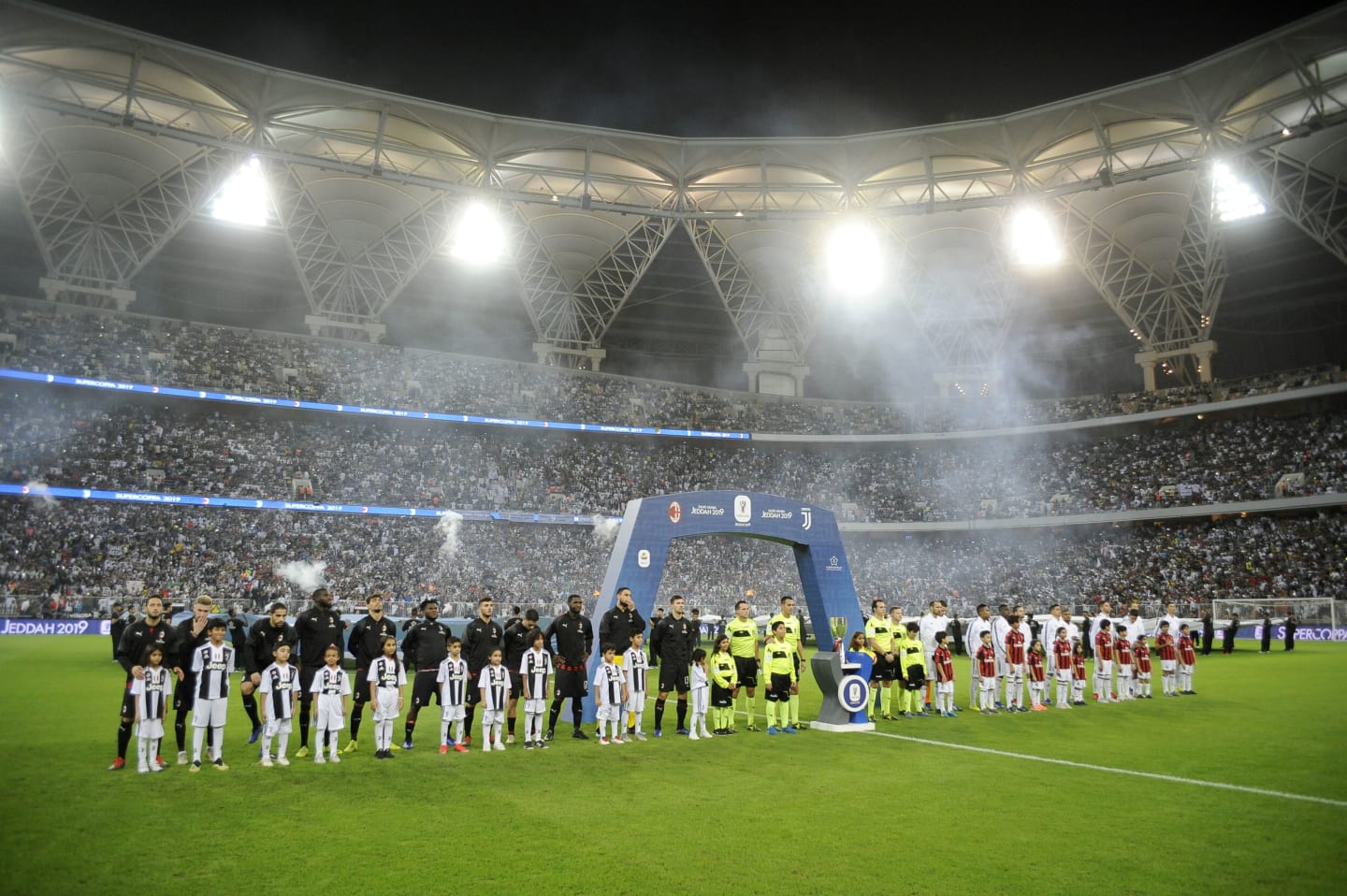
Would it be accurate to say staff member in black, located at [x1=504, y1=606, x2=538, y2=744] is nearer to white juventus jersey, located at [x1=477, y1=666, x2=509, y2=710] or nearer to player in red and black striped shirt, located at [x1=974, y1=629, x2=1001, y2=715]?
white juventus jersey, located at [x1=477, y1=666, x2=509, y2=710]

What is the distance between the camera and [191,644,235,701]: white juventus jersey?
400 inches

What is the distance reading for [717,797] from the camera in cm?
895

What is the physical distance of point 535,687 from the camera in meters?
12.2

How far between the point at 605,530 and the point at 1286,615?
97.6ft

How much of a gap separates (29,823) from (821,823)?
22.5ft

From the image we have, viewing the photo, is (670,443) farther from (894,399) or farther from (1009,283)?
(1009,283)

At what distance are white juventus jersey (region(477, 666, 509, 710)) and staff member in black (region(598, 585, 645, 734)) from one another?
167 cm

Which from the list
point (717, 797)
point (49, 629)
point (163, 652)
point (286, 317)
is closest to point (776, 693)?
point (717, 797)

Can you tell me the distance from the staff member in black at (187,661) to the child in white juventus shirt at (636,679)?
5.48m

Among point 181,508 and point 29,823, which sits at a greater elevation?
point 181,508

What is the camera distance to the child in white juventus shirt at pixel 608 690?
12.5 meters

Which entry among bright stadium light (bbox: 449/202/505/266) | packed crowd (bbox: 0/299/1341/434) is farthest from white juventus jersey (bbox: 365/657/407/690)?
bright stadium light (bbox: 449/202/505/266)

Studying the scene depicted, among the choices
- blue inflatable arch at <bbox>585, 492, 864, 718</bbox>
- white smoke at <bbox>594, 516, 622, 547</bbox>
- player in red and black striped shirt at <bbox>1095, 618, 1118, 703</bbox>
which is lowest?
player in red and black striped shirt at <bbox>1095, 618, 1118, 703</bbox>

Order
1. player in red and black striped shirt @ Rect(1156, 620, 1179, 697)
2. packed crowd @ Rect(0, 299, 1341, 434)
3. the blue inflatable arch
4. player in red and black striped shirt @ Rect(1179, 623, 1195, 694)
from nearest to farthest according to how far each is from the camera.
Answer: the blue inflatable arch
player in red and black striped shirt @ Rect(1156, 620, 1179, 697)
player in red and black striped shirt @ Rect(1179, 623, 1195, 694)
packed crowd @ Rect(0, 299, 1341, 434)
